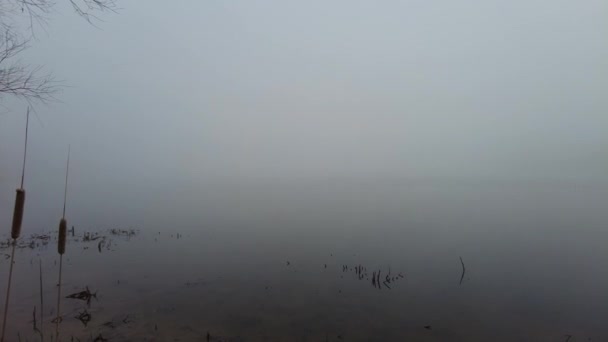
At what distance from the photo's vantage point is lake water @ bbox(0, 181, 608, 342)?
30.4 feet

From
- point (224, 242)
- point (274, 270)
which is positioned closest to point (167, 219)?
point (224, 242)

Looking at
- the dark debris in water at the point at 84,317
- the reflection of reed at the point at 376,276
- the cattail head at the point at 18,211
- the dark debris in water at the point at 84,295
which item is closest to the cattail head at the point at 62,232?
Answer: the cattail head at the point at 18,211

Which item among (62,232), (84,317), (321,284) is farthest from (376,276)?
(62,232)

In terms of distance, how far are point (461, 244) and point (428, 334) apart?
488 inches

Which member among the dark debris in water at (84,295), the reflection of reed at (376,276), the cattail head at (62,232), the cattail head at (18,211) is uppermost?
the cattail head at (18,211)

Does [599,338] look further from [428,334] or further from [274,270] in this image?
[274,270]

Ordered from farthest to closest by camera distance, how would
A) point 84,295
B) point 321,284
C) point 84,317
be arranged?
point 321,284, point 84,295, point 84,317

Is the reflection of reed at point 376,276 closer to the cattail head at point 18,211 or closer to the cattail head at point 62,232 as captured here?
the cattail head at point 62,232

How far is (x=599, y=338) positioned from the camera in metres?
9.28

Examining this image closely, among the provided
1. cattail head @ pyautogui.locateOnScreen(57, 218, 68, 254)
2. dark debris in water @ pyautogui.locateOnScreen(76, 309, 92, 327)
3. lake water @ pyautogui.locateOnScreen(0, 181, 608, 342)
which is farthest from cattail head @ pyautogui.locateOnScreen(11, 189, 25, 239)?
dark debris in water @ pyautogui.locateOnScreen(76, 309, 92, 327)

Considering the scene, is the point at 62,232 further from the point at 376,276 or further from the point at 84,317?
the point at 376,276

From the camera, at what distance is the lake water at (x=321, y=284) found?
9.26 m

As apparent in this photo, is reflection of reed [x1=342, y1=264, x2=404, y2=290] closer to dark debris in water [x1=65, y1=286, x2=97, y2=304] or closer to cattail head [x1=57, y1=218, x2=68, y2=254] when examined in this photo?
dark debris in water [x1=65, y1=286, x2=97, y2=304]

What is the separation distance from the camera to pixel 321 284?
12.9m
